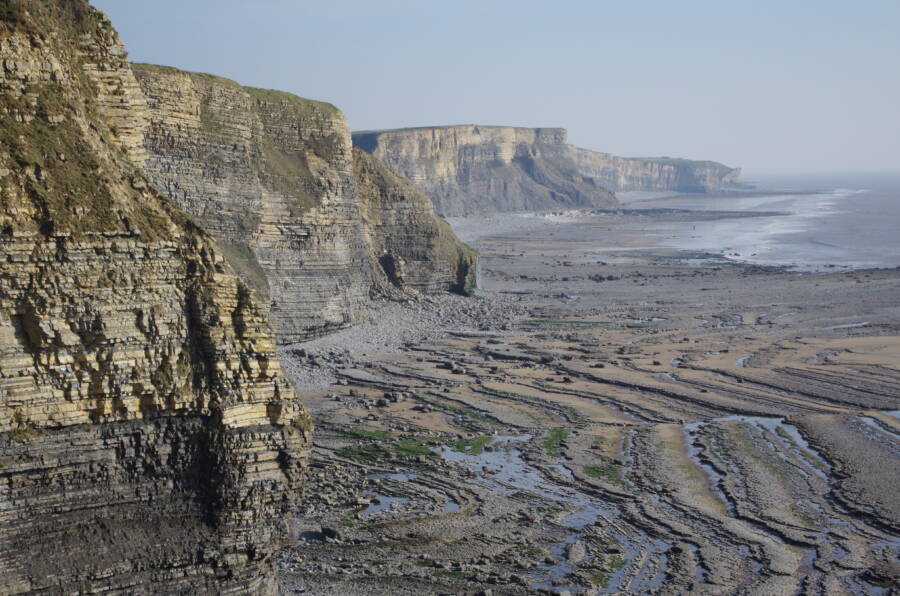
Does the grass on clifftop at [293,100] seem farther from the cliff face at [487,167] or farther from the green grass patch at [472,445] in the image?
the cliff face at [487,167]

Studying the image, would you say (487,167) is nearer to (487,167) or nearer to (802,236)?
(487,167)

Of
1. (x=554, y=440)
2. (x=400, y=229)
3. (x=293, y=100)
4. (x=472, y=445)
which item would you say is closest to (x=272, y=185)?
(x=293, y=100)

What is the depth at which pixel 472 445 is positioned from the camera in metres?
29.7

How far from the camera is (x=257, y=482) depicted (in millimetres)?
14625

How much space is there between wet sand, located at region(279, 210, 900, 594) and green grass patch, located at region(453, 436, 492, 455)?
0.31 ft

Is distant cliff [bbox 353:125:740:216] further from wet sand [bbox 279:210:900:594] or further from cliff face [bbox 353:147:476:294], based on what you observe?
wet sand [bbox 279:210:900:594]

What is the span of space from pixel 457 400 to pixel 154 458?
21272mm

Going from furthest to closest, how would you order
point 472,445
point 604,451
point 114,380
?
point 472,445 < point 604,451 < point 114,380

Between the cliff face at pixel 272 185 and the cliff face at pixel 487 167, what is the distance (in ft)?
249

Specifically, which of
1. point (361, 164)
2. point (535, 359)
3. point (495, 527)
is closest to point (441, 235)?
point (361, 164)

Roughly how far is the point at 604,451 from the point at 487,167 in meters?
126

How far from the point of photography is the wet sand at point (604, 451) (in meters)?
20.6

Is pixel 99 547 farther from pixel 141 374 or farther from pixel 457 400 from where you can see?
pixel 457 400

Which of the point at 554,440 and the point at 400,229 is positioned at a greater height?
the point at 400,229
